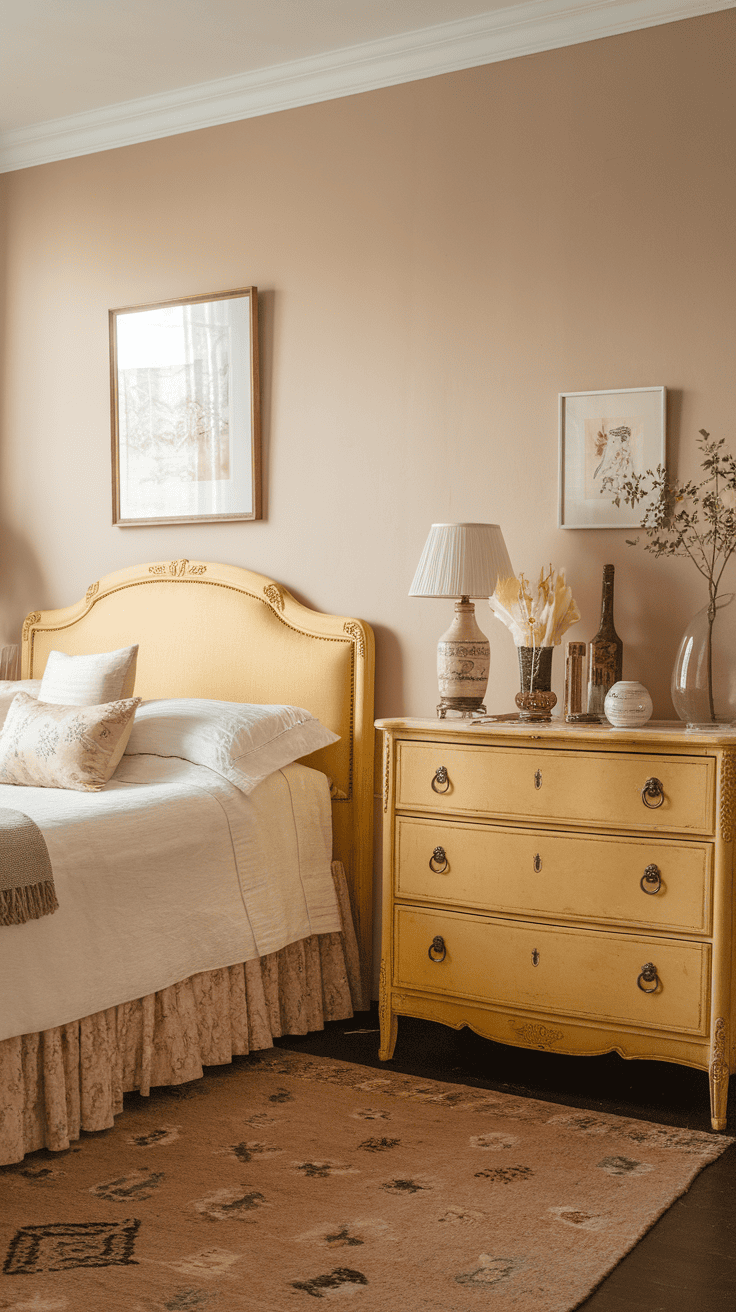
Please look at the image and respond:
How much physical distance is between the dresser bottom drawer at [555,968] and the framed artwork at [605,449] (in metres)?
1.14

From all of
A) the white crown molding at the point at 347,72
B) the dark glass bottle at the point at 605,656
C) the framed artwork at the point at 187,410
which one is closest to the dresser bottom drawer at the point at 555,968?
the dark glass bottle at the point at 605,656

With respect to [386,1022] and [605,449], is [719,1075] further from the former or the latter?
[605,449]

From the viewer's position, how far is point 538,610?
3.11 meters

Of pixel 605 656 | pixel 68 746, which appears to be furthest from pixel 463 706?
pixel 68 746

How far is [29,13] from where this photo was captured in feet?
11.2

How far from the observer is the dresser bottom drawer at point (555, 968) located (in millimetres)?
2672

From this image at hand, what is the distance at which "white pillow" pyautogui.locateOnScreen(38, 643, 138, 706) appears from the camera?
3490mm

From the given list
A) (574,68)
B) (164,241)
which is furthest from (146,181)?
(574,68)

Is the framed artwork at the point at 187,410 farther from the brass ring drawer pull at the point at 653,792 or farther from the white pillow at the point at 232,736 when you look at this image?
the brass ring drawer pull at the point at 653,792

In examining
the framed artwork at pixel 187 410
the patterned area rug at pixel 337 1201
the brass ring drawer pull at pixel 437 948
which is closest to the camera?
the patterned area rug at pixel 337 1201

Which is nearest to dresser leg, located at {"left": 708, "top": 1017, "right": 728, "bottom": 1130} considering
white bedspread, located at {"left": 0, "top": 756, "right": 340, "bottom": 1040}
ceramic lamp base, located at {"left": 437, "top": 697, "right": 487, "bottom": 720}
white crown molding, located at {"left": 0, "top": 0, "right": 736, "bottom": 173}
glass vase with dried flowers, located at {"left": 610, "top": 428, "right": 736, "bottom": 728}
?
glass vase with dried flowers, located at {"left": 610, "top": 428, "right": 736, "bottom": 728}

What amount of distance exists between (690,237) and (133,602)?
6.82ft

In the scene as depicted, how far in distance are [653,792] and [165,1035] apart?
129 cm

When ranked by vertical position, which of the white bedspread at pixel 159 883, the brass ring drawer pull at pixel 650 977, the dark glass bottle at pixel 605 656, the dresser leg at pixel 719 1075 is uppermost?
the dark glass bottle at pixel 605 656
